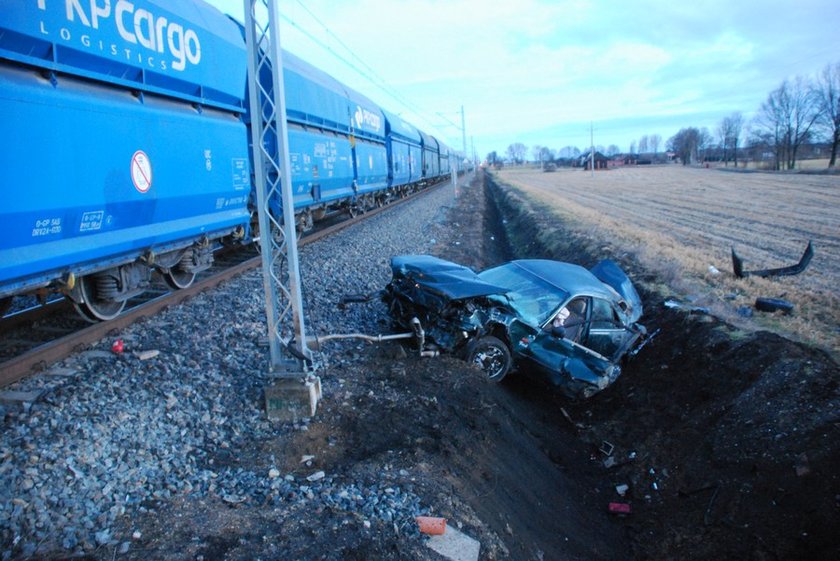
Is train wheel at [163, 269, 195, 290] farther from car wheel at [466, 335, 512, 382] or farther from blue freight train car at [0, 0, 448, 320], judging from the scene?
car wheel at [466, 335, 512, 382]

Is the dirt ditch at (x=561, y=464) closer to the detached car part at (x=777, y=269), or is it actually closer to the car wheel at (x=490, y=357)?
the car wheel at (x=490, y=357)

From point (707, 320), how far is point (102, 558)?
26.1 feet

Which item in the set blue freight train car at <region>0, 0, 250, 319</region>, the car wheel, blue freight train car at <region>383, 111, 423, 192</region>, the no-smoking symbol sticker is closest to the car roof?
the car wheel

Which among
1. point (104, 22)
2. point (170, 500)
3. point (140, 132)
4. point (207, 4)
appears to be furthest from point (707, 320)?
point (207, 4)

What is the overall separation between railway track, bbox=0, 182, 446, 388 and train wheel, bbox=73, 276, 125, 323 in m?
0.12

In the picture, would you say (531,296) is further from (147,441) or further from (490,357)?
(147,441)

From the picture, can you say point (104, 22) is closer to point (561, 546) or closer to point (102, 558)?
point (102, 558)

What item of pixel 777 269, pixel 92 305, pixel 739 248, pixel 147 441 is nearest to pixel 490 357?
pixel 147 441

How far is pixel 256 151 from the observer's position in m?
4.74

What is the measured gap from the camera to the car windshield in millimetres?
7199

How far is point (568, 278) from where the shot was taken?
25.7 ft

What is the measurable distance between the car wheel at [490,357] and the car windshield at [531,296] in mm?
505

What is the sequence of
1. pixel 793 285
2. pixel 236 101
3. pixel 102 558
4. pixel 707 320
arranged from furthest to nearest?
pixel 793 285 → pixel 236 101 → pixel 707 320 → pixel 102 558

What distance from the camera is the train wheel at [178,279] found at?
7973 mm
